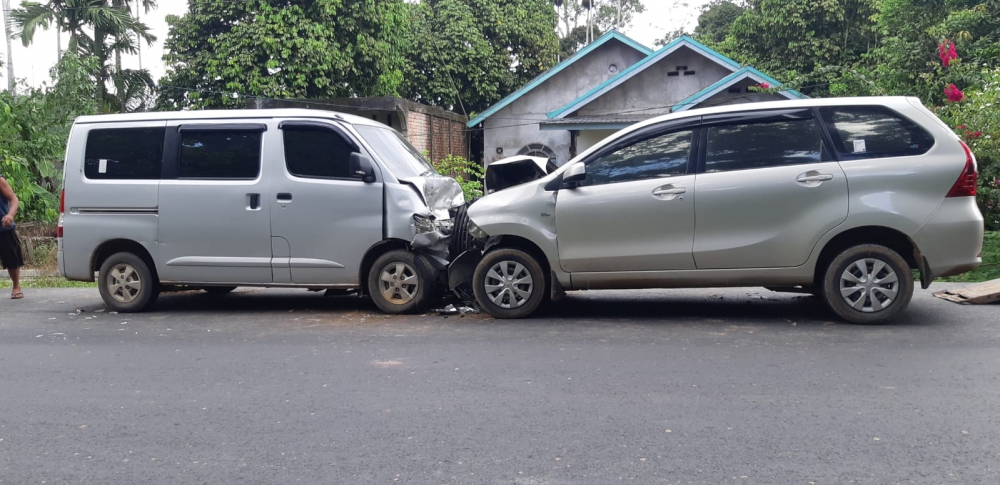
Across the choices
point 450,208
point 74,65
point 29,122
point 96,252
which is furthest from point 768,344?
point 74,65

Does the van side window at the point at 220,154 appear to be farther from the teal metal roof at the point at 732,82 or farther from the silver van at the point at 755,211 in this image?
the teal metal roof at the point at 732,82

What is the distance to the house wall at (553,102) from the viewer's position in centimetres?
2567

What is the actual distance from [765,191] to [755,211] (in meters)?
0.19

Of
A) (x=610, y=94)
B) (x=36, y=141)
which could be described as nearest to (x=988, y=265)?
(x=610, y=94)

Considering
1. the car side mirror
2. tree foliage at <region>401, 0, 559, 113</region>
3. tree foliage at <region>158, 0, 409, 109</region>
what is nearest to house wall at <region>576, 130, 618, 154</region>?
tree foliage at <region>158, 0, 409, 109</region>

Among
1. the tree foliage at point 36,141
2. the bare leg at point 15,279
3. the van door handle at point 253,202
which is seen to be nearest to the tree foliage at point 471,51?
the tree foliage at point 36,141

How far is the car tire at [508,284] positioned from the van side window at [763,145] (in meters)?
1.82

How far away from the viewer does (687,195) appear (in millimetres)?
7367

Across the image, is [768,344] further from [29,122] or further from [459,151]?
[459,151]

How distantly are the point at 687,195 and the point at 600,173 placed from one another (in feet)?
2.66

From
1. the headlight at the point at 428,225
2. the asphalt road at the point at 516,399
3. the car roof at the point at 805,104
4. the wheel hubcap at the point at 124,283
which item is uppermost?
the car roof at the point at 805,104

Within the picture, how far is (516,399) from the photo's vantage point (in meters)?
Result: 5.22

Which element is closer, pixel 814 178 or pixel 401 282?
pixel 814 178

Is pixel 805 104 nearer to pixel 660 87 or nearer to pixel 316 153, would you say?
pixel 316 153
